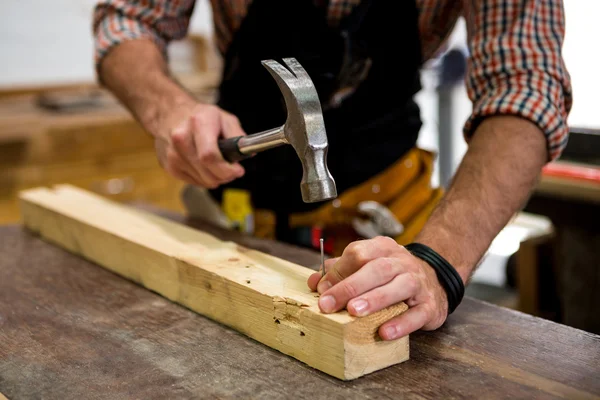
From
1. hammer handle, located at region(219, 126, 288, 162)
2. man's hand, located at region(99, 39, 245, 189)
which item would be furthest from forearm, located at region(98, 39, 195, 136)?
hammer handle, located at region(219, 126, 288, 162)

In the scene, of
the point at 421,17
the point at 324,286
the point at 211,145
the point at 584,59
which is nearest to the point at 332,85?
the point at 421,17

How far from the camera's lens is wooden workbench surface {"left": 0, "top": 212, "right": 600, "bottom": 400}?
876 mm

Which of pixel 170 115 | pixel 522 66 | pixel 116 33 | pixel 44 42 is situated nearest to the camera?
pixel 522 66

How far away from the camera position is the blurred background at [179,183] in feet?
7.11

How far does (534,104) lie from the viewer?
1.24 metres

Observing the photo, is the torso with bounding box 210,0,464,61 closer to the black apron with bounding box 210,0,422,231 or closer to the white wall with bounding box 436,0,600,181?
the black apron with bounding box 210,0,422,231

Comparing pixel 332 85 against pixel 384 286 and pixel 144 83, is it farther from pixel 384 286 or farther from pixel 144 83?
pixel 384 286

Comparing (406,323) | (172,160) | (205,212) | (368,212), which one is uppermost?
(172,160)

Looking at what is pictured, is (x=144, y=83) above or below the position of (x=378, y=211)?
above

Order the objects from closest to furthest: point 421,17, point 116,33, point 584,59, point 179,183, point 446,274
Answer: point 446,274 → point 421,17 → point 116,33 → point 584,59 → point 179,183

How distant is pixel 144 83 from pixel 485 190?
2.60ft

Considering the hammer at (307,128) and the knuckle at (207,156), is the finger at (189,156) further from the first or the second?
the hammer at (307,128)

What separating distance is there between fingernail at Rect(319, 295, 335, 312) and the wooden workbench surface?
3.6 inches

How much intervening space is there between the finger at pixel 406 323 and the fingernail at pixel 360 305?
4cm
